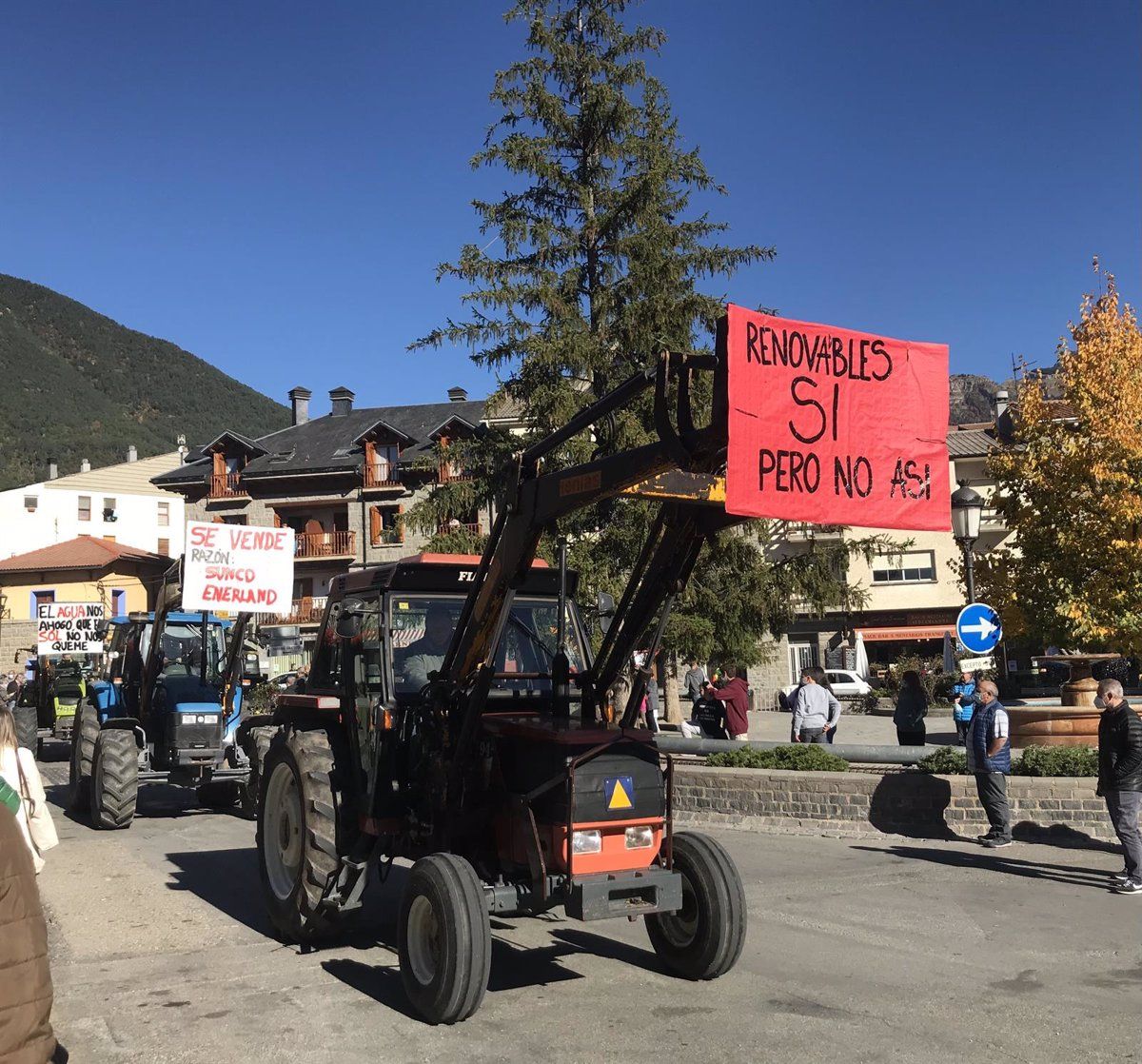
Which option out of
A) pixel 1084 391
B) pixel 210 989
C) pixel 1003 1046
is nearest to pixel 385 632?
pixel 210 989

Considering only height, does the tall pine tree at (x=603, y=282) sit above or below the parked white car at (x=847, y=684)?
above

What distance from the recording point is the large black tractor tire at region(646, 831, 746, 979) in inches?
264

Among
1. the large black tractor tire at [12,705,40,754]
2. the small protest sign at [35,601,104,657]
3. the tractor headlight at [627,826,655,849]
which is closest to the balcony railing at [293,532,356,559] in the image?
the small protest sign at [35,601,104,657]

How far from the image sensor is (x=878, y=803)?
41.0 ft

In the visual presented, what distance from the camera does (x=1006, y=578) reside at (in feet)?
78.0

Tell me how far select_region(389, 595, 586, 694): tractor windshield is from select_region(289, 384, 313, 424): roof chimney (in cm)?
5203

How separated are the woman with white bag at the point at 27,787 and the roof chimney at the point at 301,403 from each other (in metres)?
53.3

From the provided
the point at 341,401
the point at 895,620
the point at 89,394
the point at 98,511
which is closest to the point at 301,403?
the point at 341,401

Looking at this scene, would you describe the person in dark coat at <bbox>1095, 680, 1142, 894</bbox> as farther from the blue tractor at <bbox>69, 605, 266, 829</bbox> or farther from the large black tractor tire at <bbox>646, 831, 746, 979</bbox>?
the blue tractor at <bbox>69, 605, 266, 829</bbox>

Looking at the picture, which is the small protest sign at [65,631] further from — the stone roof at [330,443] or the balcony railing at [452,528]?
the stone roof at [330,443]

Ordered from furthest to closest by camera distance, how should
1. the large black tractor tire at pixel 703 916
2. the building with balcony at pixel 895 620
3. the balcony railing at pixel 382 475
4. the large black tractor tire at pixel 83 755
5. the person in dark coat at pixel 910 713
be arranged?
the balcony railing at pixel 382 475 → the building with balcony at pixel 895 620 → the person in dark coat at pixel 910 713 → the large black tractor tire at pixel 83 755 → the large black tractor tire at pixel 703 916

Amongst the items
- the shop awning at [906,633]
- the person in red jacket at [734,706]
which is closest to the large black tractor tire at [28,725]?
the person in red jacket at [734,706]

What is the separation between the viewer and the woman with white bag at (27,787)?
5.96m

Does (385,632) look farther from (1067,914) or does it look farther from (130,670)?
(130,670)
